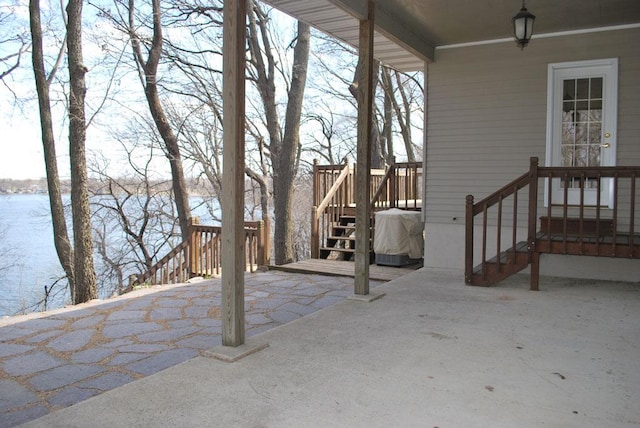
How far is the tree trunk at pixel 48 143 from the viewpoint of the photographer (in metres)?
11.1

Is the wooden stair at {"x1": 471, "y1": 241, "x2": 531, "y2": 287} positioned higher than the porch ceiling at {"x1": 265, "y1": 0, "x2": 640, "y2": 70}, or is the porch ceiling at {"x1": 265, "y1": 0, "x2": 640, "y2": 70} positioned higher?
the porch ceiling at {"x1": 265, "y1": 0, "x2": 640, "y2": 70}

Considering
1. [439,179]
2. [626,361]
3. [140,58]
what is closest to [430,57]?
[439,179]

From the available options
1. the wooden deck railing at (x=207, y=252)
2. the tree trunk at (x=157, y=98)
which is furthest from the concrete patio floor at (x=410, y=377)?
the tree trunk at (x=157, y=98)

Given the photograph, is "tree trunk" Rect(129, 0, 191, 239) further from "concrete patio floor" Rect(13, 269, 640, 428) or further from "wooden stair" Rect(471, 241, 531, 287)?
"concrete patio floor" Rect(13, 269, 640, 428)

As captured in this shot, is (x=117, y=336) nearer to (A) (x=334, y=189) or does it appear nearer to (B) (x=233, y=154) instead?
(B) (x=233, y=154)

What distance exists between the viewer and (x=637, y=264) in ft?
20.2

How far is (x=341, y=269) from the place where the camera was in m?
7.71

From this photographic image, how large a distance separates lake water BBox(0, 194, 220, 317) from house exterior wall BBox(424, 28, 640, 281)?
417 inches

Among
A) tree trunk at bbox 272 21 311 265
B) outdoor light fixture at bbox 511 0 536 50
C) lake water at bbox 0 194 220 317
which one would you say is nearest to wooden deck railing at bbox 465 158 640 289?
outdoor light fixture at bbox 511 0 536 50

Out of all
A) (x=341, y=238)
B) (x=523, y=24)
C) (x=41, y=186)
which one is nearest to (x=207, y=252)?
(x=341, y=238)

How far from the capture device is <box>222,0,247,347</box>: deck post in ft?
11.1

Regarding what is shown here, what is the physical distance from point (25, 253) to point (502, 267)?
15064mm

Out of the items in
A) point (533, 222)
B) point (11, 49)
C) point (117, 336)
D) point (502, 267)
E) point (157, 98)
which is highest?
point (11, 49)

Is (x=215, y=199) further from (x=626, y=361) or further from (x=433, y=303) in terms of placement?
(x=626, y=361)
